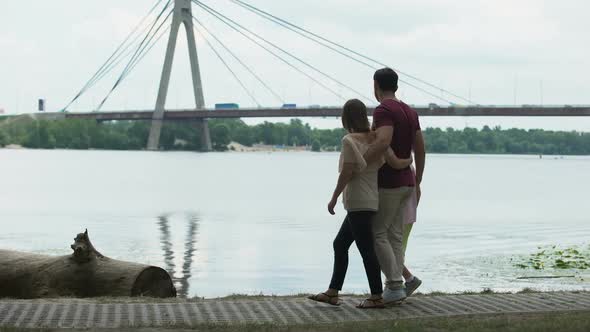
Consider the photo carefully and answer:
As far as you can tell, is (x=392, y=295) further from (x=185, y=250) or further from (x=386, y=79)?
(x=185, y=250)

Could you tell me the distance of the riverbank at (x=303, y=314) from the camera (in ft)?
16.7

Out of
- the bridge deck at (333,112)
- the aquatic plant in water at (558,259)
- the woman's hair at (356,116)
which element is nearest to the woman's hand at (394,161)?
the woman's hair at (356,116)

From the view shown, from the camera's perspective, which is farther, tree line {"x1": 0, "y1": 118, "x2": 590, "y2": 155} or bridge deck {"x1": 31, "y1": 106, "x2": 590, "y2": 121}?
tree line {"x1": 0, "y1": 118, "x2": 590, "y2": 155}

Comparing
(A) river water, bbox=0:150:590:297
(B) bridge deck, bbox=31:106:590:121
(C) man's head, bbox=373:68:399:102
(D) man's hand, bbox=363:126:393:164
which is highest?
(B) bridge deck, bbox=31:106:590:121

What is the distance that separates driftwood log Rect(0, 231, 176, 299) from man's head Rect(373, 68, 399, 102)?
241 centimetres

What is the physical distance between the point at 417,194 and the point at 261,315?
127cm

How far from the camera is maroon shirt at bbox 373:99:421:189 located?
5.86m

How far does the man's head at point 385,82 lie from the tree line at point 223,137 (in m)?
75.5

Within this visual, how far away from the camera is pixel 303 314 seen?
561 centimetres

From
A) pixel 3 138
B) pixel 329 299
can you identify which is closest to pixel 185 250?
pixel 329 299

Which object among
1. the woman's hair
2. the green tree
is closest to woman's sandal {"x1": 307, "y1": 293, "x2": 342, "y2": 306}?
the woman's hair

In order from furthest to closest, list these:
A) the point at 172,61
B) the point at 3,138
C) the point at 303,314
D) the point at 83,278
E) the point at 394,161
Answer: the point at 3,138
the point at 172,61
the point at 83,278
the point at 394,161
the point at 303,314

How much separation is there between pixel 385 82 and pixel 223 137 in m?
102

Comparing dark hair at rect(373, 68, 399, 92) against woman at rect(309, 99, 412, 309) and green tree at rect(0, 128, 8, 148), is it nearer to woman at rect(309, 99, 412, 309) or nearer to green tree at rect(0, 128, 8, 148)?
woman at rect(309, 99, 412, 309)
